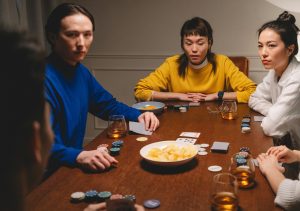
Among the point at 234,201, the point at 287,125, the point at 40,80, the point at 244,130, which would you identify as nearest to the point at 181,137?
the point at 244,130

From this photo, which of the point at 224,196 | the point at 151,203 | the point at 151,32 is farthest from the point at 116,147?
the point at 151,32

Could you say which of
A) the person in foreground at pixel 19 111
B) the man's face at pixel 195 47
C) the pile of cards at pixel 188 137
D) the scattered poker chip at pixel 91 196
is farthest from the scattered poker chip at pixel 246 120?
the person in foreground at pixel 19 111

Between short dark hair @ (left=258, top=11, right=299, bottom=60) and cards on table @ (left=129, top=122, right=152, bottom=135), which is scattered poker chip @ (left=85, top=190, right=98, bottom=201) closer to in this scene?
cards on table @ (left=129, top=122, right=152, bottom=135)

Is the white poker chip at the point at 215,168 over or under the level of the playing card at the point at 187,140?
over

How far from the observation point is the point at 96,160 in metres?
1.53

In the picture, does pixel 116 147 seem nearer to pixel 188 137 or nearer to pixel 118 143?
pixel 118 143

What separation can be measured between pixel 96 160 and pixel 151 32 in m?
2.58

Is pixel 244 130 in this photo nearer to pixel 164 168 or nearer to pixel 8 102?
pixel 164 168

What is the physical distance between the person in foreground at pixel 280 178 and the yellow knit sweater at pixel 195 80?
1264 millimetres

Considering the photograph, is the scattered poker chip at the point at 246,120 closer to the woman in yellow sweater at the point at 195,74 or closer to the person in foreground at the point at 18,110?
the woman in yellow sweater at the point at 195,74

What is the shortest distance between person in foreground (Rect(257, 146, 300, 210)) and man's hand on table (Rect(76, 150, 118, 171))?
59 centimetres

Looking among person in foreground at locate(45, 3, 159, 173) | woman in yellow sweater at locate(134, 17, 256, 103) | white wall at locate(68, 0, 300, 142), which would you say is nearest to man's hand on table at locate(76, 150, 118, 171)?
person in foreground at locate(45, 3, 159, 173)

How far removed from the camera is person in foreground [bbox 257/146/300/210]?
1253 millimetres

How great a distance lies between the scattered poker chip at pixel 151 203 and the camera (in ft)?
4.03
